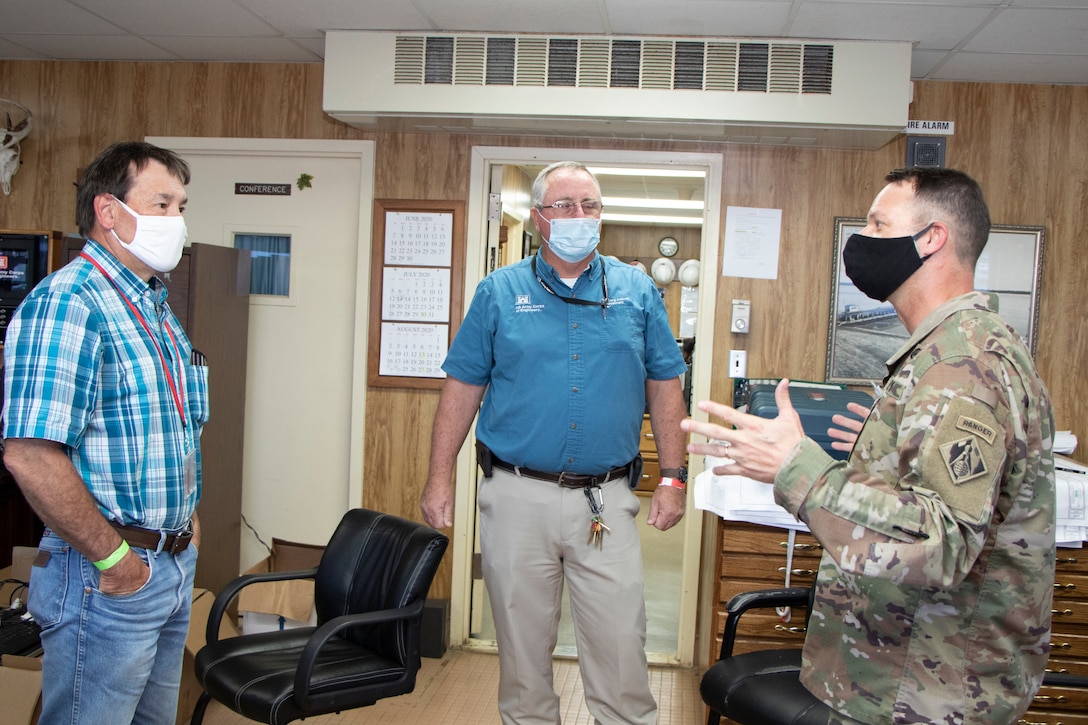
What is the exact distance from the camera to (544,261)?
2.36 m

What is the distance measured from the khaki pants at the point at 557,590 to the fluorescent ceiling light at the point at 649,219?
238 inches

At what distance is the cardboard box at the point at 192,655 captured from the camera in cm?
277

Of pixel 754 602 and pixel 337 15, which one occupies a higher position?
pixel 337 15

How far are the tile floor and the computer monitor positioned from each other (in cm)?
176

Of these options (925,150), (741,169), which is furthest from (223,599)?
(925,150)

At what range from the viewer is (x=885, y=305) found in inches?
133

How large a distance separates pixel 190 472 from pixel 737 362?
225 cm

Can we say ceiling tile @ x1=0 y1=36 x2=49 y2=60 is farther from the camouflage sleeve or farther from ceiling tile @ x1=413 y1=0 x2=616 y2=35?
the camouflage sleeve

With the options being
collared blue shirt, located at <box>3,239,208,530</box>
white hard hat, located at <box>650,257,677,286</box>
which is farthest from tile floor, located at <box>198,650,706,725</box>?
white hard hat, located at <box>650,257,677,286</box>

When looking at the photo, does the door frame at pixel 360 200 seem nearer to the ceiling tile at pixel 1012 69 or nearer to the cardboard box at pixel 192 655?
the cardboard box at pixel 192 655

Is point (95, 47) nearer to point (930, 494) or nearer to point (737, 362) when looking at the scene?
point (737, 362)

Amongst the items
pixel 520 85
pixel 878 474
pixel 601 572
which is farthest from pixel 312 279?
pixel 878 474

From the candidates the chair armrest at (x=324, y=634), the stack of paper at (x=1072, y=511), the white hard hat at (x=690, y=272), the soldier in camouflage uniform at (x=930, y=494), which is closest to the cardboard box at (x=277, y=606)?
the chair armrest at (x=324, y=634)

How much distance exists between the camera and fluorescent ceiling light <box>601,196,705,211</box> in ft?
23.2
